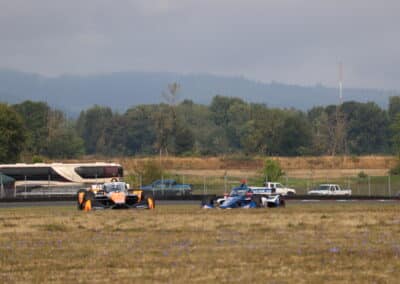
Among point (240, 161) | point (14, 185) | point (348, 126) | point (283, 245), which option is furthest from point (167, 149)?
point (283, 245)

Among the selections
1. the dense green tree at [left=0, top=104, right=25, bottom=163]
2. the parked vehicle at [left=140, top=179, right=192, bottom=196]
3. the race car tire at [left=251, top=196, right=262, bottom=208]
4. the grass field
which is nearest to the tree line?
the dense green tree at [left=0, top=104, right=25, bottom=163]

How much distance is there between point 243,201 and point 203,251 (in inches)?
841

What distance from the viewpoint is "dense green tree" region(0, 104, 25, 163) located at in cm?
9500

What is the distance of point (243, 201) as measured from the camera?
40.1 metres

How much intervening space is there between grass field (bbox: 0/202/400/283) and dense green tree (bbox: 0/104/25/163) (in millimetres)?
67169

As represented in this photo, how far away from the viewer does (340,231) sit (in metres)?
23.9

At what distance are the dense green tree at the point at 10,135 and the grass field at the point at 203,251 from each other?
67169 mm

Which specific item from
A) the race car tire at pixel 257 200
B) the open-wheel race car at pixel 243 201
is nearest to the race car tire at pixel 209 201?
the open-wheel race car at pixel 243 201

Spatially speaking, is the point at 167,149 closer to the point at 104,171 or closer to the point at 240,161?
the point at 240,161

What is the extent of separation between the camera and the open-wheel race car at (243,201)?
131ft

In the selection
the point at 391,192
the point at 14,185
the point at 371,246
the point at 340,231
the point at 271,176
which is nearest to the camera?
the point at 371,246

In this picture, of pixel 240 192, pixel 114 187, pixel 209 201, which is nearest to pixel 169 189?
pixel 209 201

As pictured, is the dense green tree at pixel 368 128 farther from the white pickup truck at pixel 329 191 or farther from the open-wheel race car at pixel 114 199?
the open-wheel race car at pixel 114 199

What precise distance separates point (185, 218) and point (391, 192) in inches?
1393
